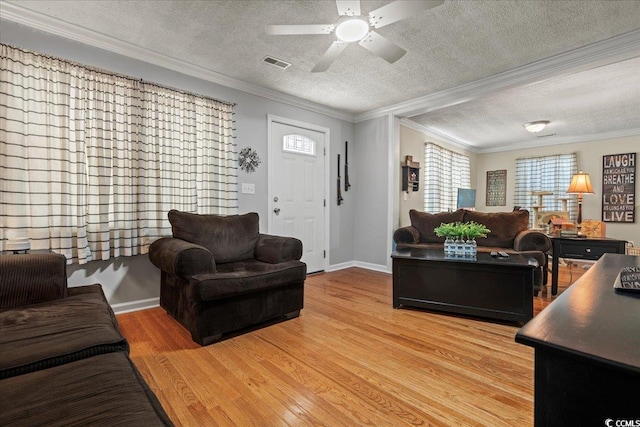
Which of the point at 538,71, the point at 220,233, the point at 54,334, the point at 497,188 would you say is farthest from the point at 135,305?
the point at 497,188

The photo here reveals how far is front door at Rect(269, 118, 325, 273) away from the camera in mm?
4035

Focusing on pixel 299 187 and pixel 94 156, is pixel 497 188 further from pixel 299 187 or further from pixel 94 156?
pixel 94 156

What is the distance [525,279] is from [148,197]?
336 cm

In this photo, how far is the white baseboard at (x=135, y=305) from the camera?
9.23 feet

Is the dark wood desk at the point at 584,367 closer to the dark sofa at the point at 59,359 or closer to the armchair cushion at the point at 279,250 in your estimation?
the dark sofa at the point at 59,359

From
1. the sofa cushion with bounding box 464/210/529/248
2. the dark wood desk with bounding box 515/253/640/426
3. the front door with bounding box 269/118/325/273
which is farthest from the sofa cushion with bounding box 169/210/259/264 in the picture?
the sofa cushion with bounding box 464/210/529/248

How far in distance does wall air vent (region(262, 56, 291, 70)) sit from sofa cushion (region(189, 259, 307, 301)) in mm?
2015

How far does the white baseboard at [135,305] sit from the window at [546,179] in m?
6.50

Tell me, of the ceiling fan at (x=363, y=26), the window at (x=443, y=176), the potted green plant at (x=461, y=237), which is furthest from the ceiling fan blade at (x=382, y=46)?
the window at (x=443, y=176)

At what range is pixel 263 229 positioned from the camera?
3.87 metres

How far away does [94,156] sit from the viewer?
8.63ft

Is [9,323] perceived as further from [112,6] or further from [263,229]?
[263,229]

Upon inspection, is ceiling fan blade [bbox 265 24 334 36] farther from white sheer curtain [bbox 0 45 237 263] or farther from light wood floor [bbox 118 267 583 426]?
light wood floor [bbox 118 267 583 426]

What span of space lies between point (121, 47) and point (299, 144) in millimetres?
2228
